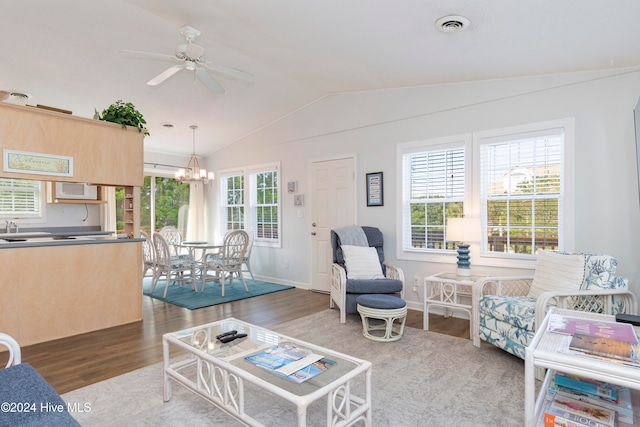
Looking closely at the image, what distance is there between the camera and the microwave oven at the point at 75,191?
5.35 meters

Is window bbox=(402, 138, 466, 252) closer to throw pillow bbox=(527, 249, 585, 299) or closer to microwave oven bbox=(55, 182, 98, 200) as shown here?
throw pillow bbox=(527, 249, 585, 299)

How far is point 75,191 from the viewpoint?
550 centimetres

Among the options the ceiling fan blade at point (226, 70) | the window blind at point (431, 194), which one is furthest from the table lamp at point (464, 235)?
the ceiling fan blade at point (226, 70)

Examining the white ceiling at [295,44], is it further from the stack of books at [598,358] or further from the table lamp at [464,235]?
the stack of books at [598,358]

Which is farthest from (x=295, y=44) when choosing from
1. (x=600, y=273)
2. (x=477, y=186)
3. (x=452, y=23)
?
(x=600, y=273)

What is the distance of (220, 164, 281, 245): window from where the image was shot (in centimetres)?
619

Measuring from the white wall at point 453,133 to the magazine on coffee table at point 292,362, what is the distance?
2681 mm

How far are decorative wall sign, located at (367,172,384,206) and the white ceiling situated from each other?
3.74 feet

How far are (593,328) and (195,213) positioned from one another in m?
6.93

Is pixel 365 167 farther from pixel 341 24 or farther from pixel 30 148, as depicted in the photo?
pixel 30 148

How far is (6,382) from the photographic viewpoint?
4.57ft

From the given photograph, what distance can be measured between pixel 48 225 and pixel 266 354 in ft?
16.9

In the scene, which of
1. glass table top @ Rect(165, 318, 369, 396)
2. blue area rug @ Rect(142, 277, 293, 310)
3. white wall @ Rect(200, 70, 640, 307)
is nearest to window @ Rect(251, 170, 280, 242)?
white wall @ Rect(200, 70, 640, 307)

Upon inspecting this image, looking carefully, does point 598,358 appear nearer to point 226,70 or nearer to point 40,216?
point 226,70
